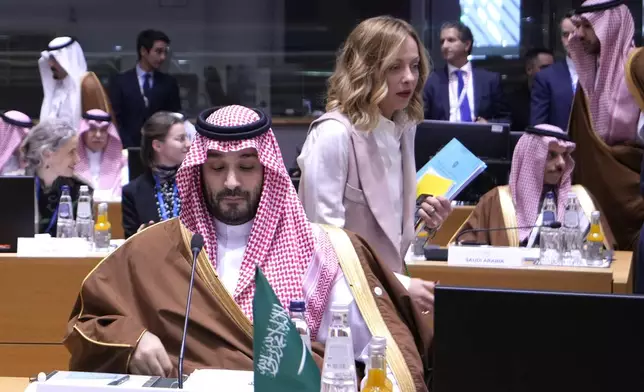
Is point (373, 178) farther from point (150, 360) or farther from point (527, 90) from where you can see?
point (527, 90)

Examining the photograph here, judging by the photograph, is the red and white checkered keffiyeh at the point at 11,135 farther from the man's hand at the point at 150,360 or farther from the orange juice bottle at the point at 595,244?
the man's hand at the point at 150,360

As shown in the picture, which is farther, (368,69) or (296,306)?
(368,69)

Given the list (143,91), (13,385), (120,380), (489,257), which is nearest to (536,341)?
(120,380)

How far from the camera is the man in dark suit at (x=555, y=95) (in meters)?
7.25

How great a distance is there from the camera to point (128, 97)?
30.0ft

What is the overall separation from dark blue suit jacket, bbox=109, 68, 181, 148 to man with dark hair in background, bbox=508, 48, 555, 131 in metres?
2.90

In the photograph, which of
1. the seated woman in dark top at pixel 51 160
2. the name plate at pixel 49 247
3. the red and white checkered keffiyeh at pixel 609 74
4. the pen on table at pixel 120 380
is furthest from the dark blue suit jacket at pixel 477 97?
the pen on table at pixel 120 380

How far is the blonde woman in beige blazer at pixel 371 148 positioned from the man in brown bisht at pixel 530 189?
2.14 meters

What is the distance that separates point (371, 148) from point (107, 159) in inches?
181

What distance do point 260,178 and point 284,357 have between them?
1.16m

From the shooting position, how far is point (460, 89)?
8.07m

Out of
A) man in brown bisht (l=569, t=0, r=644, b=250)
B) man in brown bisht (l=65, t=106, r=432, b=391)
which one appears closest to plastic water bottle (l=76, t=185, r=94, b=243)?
man in brown bisht (l=65, t=106, r=432, b=391)

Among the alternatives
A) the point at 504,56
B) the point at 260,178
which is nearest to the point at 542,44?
the point at 504,56

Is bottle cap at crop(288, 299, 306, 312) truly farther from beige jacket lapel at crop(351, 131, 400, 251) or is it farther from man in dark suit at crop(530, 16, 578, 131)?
man in dark suit at crop(530, 16, 578, 131)
